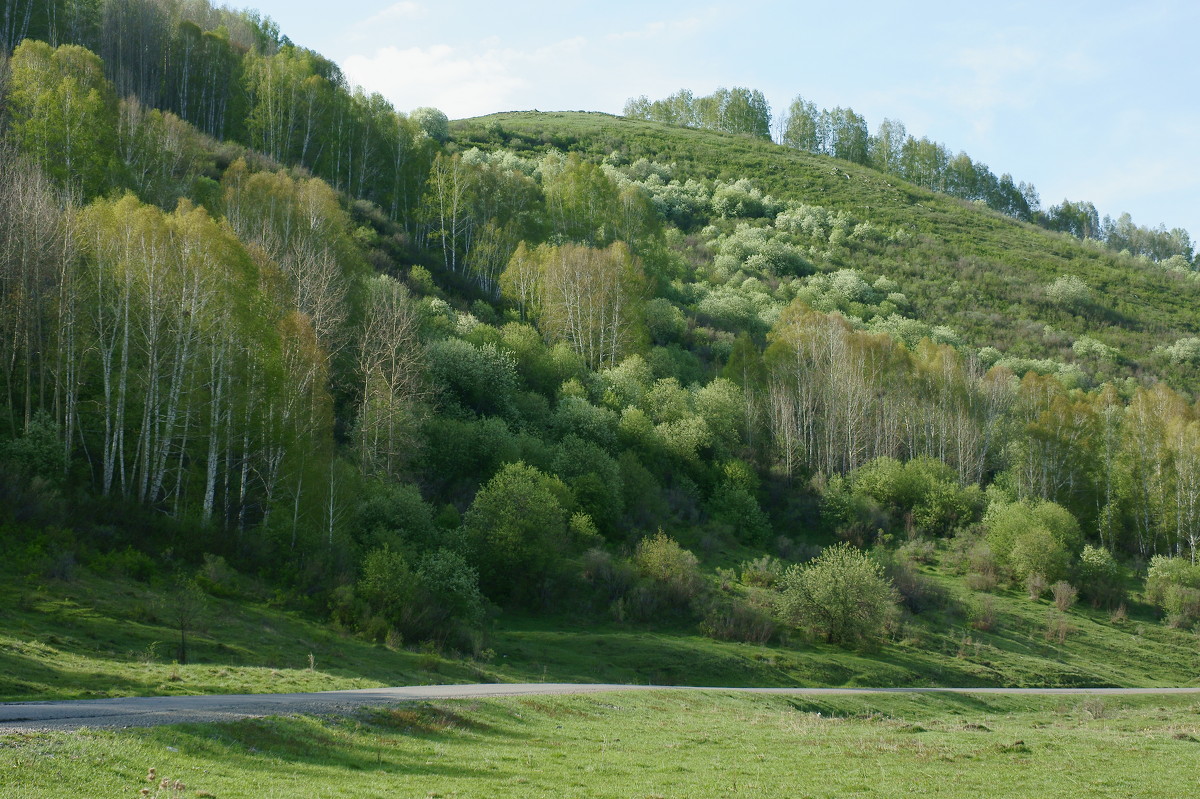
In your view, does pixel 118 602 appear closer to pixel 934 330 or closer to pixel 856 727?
pixel 856 727

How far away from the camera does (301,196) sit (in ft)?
200

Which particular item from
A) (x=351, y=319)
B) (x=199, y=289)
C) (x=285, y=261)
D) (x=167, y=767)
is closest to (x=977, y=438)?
(x=351, y=319)

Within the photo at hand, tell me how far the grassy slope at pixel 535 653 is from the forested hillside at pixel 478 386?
2211 mm

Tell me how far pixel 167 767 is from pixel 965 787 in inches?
579

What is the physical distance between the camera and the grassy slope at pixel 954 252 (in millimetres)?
122500

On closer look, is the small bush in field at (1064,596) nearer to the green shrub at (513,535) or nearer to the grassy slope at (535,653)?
the grassy slope at (535,653)

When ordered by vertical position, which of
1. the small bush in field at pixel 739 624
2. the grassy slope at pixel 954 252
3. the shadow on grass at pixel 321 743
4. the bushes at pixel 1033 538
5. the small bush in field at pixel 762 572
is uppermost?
the grassy slope at pixel 954 252

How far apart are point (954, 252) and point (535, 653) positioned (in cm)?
→ 12697

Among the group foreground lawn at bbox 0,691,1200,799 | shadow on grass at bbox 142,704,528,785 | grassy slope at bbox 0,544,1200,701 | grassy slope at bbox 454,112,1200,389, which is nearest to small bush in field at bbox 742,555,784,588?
grassy slope at bbox 0,544,1200,701

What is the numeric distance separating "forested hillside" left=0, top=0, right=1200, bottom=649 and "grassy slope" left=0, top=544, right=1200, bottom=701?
2211 millimetres

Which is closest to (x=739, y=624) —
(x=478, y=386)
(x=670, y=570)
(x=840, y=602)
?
(x=670, y=570)

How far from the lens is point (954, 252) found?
144 meters

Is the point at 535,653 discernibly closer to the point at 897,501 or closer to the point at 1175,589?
the point at 897,501

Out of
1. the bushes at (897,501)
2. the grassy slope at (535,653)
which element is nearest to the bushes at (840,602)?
the grassy slope at (535,653)
